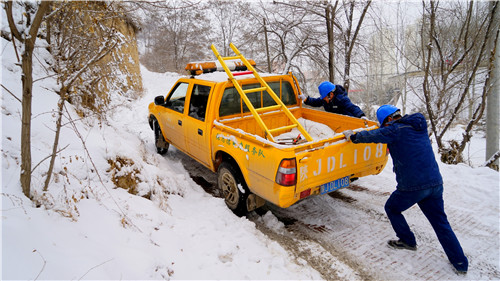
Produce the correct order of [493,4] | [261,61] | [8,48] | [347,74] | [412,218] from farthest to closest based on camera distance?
[261,61], [347,74], [493,4], [8,48], [412,218]

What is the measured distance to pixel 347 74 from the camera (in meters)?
8.67

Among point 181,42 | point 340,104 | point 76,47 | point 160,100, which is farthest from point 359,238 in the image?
point 181,42

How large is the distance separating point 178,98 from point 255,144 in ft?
8.98

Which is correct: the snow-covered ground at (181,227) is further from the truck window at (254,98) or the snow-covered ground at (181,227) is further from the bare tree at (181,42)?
the bare tree at (181,42)

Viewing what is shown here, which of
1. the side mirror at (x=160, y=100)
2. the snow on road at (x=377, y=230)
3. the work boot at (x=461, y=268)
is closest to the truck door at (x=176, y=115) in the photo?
the side mirror at (x=160, y=100)

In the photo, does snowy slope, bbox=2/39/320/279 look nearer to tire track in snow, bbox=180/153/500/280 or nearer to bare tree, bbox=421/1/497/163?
tire track in snow, bbox=180/153/500/280

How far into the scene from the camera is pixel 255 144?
3.78m

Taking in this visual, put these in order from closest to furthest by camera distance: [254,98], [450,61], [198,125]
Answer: [198,125] < [254,98] < [450,61]

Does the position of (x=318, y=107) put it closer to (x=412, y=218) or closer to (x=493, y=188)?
(x=412, y=218)

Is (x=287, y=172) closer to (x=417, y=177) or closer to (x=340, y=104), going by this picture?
(x=417, y=177)

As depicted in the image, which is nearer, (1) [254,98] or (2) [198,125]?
(2) [198,125]

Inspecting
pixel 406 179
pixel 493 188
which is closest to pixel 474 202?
pixel 493 188

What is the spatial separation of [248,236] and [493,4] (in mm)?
8345

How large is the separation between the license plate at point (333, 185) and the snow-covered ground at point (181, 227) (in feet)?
2.15
